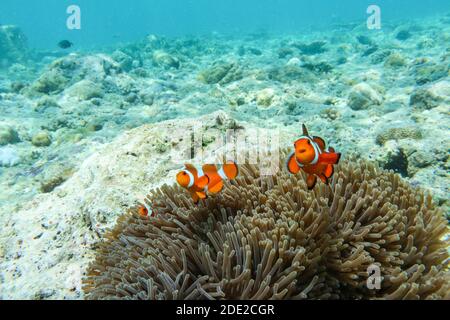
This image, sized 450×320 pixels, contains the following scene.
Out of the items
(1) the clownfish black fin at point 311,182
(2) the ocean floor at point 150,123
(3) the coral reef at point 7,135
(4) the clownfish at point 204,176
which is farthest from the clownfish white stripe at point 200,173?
(3) the coral reef at point 7,135

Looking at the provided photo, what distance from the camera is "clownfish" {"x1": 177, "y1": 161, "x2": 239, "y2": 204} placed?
90.7 inches

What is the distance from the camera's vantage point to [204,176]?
2.37 m

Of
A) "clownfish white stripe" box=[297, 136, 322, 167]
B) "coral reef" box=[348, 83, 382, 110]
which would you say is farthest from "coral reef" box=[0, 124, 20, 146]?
"clownfish white stripe" box=[297, 136, 322, 167]

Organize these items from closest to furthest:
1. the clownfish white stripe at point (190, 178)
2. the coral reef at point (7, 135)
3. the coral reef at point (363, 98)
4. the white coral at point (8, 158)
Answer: the clownfish white stripe at point (190, 178) → the white coral at point (8, 158) → the coral reef at point (363, 98) → the coral reef at point (7, 135)

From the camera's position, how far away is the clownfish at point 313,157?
2057 millimetres

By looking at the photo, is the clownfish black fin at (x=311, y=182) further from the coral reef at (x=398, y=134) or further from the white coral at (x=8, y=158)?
the white coral at (x=8, y=158)

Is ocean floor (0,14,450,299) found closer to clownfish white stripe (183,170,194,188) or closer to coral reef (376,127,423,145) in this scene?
coral reef (376,127,423,145)

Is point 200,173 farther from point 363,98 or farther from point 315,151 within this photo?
A: point 363,98

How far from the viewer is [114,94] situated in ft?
39.4

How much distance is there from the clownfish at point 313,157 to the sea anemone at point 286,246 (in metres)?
0.34
